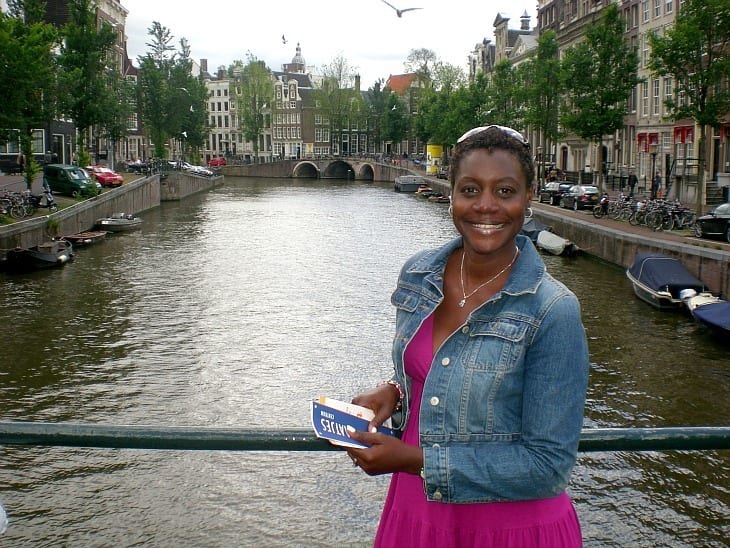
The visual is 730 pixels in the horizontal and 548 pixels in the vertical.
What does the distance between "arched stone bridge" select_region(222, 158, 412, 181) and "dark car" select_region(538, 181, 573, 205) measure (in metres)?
47.6

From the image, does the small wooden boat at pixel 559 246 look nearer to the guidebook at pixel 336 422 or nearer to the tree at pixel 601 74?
the tree at pixel 601 74

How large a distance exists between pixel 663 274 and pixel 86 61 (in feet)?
103

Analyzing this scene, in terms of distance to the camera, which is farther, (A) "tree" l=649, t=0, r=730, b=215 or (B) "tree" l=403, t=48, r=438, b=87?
(B) "tree" l=403, t=48, r=438, b=87

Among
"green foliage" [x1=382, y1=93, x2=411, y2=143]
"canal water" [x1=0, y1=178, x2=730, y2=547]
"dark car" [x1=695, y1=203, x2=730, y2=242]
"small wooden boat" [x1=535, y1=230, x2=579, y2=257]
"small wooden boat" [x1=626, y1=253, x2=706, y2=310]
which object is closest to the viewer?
"canal water" [x1=0, y1=178, x2=730, y2=547]

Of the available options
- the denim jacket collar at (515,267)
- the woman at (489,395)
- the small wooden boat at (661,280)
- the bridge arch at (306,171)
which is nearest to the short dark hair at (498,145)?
the woman at (489,395)

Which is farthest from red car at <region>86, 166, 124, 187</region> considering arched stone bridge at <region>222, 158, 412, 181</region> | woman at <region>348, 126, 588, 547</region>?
arched stone bridge at <region>222, 158, 412, 181</region>

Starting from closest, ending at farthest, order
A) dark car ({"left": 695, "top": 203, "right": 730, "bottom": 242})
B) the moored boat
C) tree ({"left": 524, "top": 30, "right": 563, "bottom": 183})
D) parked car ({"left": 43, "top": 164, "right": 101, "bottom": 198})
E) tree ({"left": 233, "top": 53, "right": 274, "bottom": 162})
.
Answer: the moored boat, dark car ({"left": 695, "top": 203, "right": 730, "bottom": 242}), parked car ({"left": 43, "top": 164, "right": 101, "bottom": 198}), tree ({"left": 524, "top": 30, "right": 563, "bottom": 183}), tree ({"left": 233, "top": 53, "right": 274, "bottom": 162})

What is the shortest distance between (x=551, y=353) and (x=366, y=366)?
12.7 m

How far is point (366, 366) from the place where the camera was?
1461cm

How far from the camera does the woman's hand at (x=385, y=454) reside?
1983mm

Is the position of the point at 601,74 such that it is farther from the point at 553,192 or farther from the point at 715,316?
the point at 715,316

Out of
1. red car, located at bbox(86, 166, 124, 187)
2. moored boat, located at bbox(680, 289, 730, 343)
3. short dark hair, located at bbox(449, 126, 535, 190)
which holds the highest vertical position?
short dark hair, located at bbox(449, 126, 535, 190)

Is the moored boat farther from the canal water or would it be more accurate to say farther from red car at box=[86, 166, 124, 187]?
red car at box=[86, 166, 124, 187]

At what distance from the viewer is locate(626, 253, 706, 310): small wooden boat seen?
62.7 ft
